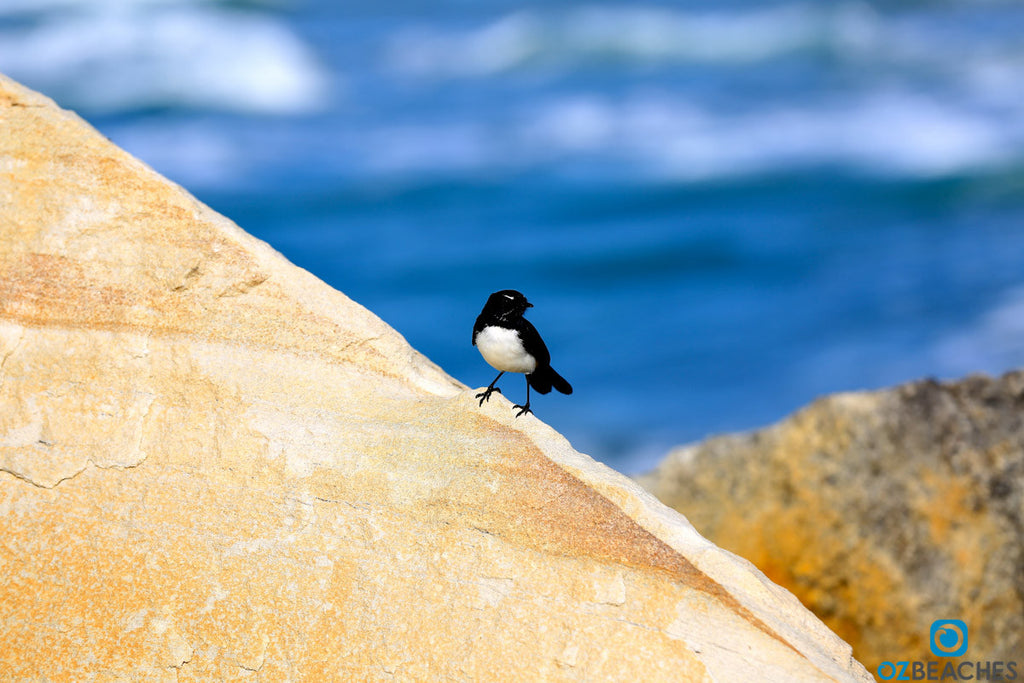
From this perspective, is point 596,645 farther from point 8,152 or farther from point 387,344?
point 8,152

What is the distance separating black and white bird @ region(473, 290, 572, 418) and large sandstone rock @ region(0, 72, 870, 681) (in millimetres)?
392

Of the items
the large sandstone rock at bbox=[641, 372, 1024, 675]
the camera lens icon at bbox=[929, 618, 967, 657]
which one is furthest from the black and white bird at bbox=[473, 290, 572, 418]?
the camera lens icon at bbox=[929, 618, 967, 657]

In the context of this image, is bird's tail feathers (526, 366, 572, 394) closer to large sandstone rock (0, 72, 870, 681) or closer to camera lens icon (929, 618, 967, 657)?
large sandstone rock (0, 72, 870, 681)

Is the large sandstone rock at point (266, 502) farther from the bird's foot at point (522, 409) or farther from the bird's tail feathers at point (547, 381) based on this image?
the bird's tail feathers at point (547, 381)

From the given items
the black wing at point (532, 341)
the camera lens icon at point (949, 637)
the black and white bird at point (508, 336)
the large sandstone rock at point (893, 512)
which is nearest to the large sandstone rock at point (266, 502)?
the black and white bird at point (508, 336)

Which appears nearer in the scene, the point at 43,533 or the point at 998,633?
the point at 43,533

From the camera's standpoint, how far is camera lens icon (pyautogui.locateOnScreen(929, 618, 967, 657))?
7.10 metres

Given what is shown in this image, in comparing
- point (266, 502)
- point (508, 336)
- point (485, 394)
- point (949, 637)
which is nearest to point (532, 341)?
point (508, 336)

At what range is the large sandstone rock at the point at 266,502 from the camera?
3.90 metres

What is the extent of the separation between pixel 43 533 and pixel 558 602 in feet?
7.15

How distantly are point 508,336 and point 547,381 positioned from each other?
0.46 m

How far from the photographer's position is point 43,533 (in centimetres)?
419

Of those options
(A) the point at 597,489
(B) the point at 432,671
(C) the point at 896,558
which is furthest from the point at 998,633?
(B) the point at 432,671

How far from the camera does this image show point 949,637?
710 centimetres
